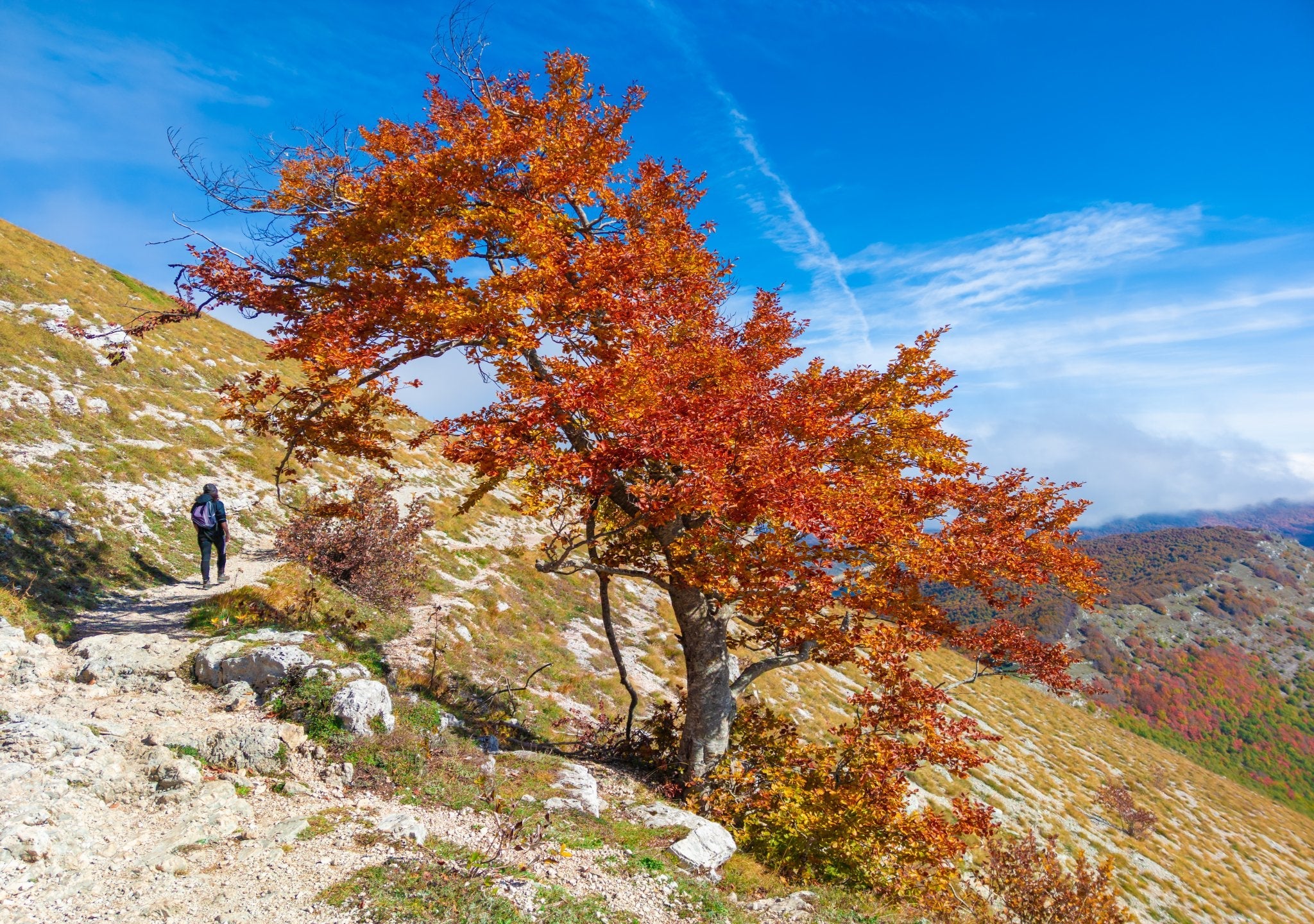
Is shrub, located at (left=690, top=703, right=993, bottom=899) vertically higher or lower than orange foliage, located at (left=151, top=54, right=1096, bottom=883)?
lower

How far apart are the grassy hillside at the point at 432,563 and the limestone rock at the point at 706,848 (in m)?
1.20

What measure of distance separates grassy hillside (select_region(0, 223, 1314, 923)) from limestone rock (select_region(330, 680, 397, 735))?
3.69 metres

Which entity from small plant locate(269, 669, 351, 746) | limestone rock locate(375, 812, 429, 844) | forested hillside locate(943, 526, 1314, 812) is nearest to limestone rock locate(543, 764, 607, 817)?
limestone rock locate(375, 812, 429, 844)

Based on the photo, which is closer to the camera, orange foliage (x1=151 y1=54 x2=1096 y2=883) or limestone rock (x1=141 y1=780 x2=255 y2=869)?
limestone rock (x1=141 y1=780 x2=255 y2=869)

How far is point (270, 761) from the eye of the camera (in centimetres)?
750

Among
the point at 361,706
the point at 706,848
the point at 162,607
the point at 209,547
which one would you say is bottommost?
the point at 706,848

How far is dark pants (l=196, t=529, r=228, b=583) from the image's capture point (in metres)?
13.4

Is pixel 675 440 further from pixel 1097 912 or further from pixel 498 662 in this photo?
pixel 1097 912

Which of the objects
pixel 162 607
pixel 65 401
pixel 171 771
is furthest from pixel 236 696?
pixel 65 401

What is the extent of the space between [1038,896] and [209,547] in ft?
58.3

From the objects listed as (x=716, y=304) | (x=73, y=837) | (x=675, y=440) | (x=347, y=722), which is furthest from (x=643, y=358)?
(x=73, y=837)

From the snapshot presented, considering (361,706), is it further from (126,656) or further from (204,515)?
(204,515)

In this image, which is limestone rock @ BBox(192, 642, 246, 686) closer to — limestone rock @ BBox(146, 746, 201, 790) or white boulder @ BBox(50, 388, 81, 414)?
limestone rock @ BBox(146, 746, 201, 790)

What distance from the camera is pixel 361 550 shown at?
15.2 m
